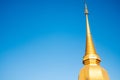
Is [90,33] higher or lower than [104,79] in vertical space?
higher

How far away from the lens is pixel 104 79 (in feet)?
81.6

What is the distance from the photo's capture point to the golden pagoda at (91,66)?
24.9 m

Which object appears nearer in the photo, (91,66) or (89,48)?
(91,66)

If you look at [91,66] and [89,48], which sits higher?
[89,48]

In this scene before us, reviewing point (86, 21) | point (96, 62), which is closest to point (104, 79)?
point (96, 62)

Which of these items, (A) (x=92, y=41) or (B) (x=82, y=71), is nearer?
(B) (x=82, y=71)

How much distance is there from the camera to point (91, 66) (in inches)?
1043

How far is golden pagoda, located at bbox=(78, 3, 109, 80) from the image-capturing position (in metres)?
24.9

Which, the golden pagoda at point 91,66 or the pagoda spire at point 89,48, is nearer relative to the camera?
the golden pagoda at point 91,66

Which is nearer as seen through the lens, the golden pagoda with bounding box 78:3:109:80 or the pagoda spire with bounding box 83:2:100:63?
the golden pagoda with bounding box 78:3:109:80

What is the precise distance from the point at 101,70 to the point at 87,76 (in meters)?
1.80

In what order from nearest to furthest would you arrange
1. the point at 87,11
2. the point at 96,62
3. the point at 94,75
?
1. the point at 94,75
2. the point at 96,62
3. the point at 87,11

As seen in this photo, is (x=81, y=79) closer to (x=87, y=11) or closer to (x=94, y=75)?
(x=94, y=75)

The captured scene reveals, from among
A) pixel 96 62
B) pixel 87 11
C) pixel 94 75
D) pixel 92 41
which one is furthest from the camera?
pixel 87 11
